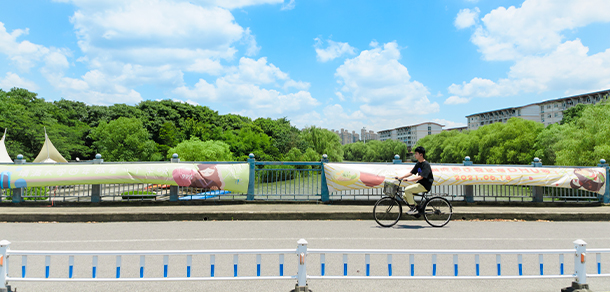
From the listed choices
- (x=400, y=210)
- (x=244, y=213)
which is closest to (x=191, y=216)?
(x=244, y=213)

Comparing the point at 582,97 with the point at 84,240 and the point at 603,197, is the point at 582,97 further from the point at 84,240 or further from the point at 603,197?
the point at 84,240

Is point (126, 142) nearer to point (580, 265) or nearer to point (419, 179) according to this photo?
point (419, 179)

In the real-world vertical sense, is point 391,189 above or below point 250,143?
below

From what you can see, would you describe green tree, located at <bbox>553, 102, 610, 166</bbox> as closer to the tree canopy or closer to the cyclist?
the tree canopy

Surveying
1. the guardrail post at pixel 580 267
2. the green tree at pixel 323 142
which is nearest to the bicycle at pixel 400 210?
the guardrail post at pixel 580 267

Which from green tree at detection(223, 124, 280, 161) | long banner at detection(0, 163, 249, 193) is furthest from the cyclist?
green tree at detection(223, 124, 280, 161)

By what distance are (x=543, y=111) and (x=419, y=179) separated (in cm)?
12772

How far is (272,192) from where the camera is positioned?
11.4m

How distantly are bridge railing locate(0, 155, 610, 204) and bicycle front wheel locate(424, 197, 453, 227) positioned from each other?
7.25 feet

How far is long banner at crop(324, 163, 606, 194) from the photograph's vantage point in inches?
433

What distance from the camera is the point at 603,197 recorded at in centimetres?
1195

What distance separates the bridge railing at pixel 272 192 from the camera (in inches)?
439

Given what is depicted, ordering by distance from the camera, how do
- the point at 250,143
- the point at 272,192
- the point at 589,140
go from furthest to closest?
1. the point at 250,143
2. the point at 589,140
3. the point at 272,192

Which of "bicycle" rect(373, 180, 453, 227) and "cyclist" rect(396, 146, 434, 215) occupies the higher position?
"cyclist" rect(396, 146, 434, 215)
